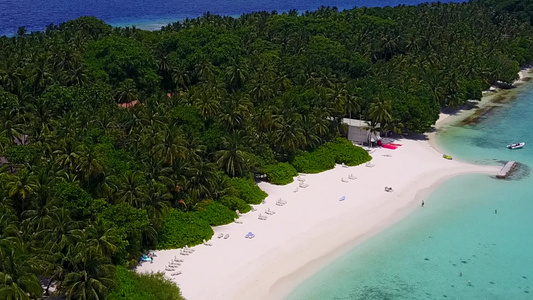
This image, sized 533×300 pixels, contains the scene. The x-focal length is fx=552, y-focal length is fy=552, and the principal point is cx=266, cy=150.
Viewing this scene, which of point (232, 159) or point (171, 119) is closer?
point (232, 159)

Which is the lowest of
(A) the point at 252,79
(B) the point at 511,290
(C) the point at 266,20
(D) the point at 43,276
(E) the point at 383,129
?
(B) the point at 511,290

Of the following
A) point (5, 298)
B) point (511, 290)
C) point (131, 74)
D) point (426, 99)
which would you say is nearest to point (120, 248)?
point (5, 298)

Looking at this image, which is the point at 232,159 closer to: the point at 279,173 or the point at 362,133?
the point at 279,173

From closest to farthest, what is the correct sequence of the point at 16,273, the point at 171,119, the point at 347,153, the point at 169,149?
the point at 16,273
the point at 169,149
the point at 171,119
the point at 347,153

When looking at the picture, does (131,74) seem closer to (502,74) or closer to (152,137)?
(152,137)

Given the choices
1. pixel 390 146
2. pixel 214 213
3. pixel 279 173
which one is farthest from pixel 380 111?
pixel 214 213

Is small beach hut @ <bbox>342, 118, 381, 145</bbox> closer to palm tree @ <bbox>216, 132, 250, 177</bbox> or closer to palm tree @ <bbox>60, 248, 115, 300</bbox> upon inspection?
palm tree @ <bbox>216, 132, 250, 177</bbox>

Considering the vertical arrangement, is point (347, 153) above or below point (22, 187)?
below
